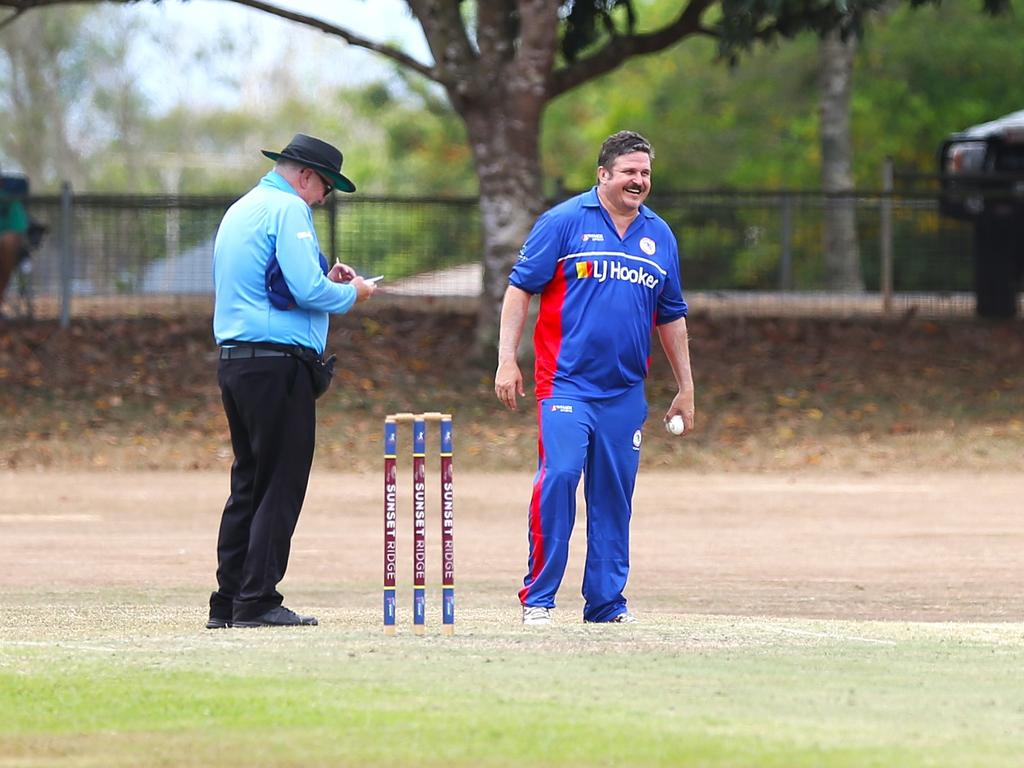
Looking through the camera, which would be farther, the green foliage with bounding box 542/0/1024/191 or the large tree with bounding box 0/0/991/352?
the green foliage with bounding box 542/0/1024/191

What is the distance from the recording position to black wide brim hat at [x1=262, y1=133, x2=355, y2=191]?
8.85 meters

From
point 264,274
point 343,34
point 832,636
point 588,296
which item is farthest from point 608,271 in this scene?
point 343,34

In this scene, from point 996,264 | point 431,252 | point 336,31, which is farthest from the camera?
point 431,252

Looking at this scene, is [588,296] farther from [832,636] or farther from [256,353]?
[832,636]

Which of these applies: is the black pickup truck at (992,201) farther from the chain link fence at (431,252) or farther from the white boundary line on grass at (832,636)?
the white boundary line on grass at (832,636)

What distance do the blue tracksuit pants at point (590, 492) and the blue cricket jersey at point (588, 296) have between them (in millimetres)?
100

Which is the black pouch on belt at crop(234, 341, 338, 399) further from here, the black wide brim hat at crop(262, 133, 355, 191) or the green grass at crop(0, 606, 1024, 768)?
the green grass at crop(0, 606, 1024, 768)

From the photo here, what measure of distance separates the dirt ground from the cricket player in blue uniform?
1.41m

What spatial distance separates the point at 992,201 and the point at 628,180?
17060mm

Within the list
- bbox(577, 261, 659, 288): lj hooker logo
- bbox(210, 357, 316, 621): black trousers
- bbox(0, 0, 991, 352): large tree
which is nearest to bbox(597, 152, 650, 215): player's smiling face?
bbox(577, 261, 659, 288): lj hooker logo

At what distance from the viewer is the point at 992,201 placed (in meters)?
25.0

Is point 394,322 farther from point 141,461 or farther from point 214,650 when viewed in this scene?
point 214,650

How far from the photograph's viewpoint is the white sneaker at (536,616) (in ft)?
28.7

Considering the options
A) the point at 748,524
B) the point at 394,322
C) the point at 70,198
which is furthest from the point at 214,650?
the point at 70,198
